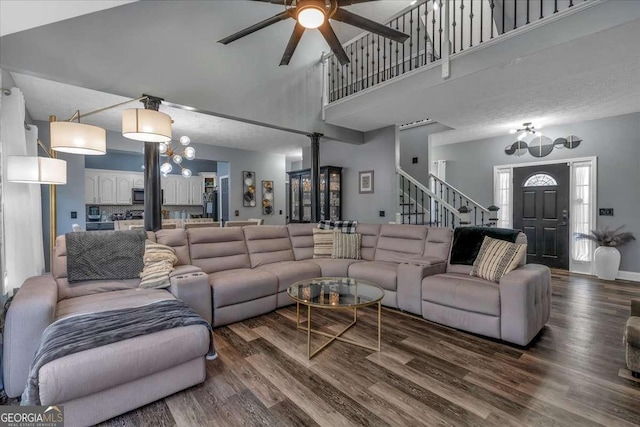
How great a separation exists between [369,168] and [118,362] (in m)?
4.87

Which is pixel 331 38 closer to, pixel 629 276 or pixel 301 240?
pixel 301 240

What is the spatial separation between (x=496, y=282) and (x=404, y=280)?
2.83 ft

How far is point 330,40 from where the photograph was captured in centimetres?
251

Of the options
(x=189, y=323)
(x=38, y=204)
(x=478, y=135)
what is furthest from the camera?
(x=478, y=135)

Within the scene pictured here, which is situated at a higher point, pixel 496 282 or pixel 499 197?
pixel 499 197

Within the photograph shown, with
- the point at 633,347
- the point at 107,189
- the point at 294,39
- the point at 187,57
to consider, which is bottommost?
the point at 633,347

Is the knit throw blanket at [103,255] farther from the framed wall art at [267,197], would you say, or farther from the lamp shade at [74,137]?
the framed wall art at [267,197]

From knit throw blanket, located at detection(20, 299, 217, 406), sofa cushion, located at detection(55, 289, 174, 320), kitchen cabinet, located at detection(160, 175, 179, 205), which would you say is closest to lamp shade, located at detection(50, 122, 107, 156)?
sofa cushion, located at detection(55, 289, 174, 320)

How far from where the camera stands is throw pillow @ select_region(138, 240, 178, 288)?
2654 mm

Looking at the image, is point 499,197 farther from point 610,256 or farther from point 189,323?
point 189,323

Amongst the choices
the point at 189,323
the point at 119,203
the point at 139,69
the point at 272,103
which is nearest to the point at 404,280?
the point at 189,323

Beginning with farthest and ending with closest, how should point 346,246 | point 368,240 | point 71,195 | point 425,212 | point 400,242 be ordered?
point 425,212 < point 71,195 < point 368,240 < point 346,246 < point 400,242

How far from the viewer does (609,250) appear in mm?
4680

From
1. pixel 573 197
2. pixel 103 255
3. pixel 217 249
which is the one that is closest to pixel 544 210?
pixel 573 197
